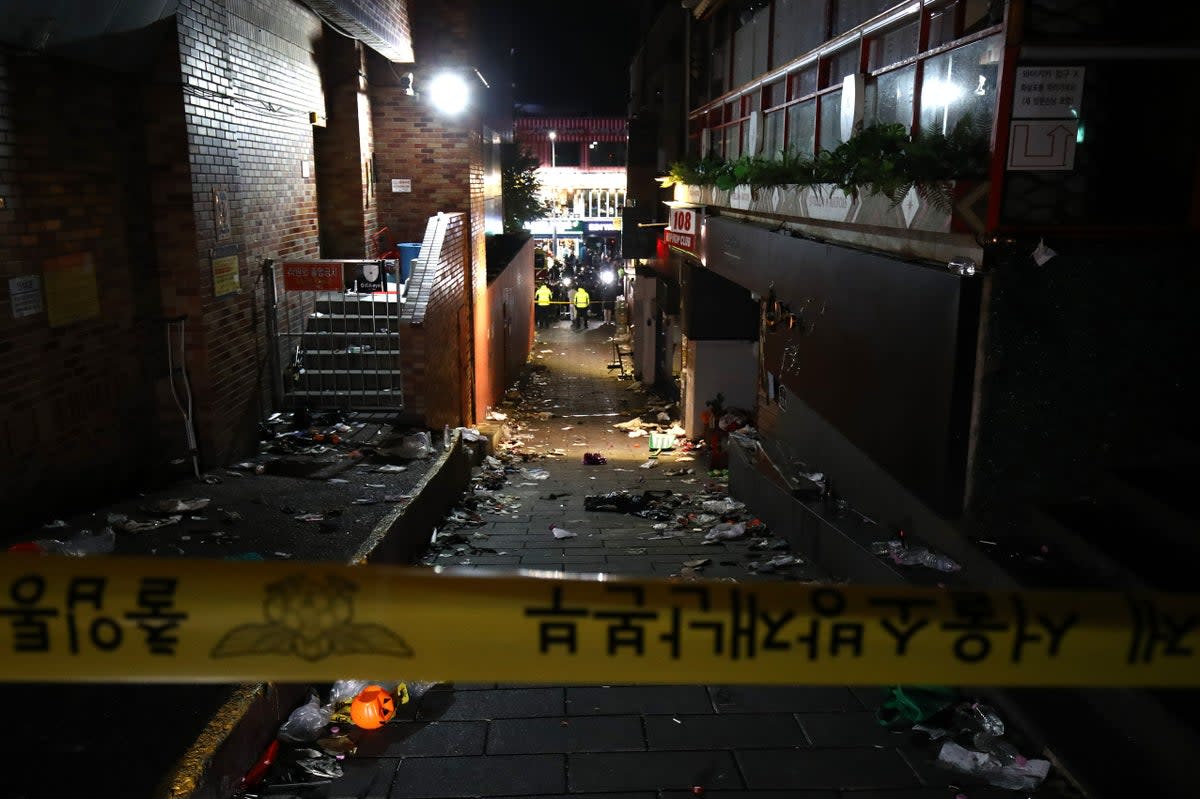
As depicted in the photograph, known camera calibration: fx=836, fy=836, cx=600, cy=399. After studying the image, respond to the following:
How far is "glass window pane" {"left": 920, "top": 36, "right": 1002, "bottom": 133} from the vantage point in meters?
5.51

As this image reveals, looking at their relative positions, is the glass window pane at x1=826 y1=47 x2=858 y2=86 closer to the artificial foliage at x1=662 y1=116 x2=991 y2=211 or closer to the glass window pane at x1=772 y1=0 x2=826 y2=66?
the glass window pane at x1=772 y1=0 x2=826 y2=66

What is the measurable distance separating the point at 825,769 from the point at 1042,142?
3.86 m

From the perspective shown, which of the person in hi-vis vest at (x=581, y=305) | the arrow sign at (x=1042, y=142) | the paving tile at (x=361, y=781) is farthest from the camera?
the person in hi-vis vest at (x=581, y=305)

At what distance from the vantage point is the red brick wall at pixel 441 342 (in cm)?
1083

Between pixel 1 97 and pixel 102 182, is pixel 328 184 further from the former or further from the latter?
pixel 1 97

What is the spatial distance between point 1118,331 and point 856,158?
2.41 meters

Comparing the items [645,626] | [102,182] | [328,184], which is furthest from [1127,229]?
[328,184]

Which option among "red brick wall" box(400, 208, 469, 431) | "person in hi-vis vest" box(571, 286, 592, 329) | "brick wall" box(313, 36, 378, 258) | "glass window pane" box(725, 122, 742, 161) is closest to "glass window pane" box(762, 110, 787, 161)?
"glass window pane" box(725, 122, 742, 161)

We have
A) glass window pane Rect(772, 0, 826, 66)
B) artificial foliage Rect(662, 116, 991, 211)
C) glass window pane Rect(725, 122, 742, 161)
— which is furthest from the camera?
glass window pane Rect(725, 122, 742, 161)

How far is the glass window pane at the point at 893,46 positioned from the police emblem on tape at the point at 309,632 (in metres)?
7.13

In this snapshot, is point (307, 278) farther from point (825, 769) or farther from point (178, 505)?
point (825, 769)

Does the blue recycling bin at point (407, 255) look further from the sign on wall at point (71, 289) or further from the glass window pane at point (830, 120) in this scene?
the sign on wall at point (71, 289)

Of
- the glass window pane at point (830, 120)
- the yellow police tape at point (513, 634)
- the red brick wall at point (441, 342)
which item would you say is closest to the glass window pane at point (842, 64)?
Result: the glass window pane at point (830, 120)

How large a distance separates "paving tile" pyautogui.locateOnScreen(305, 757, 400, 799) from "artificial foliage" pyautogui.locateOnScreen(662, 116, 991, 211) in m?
4.82
